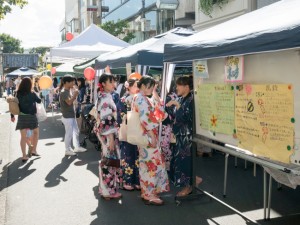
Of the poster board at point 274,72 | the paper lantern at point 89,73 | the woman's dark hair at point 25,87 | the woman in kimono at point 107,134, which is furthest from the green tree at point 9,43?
the poster board at point 274,72

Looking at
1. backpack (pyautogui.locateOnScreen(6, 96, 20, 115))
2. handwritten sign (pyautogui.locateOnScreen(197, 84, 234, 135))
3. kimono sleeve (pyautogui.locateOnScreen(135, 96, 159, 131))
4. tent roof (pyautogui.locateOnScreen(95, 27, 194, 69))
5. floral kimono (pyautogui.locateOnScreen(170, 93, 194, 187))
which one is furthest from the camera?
backpack (pyautogui.locateOnScreen(6, 96, 20, 115))

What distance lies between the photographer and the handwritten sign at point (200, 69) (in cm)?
458

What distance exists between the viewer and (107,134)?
5.18m

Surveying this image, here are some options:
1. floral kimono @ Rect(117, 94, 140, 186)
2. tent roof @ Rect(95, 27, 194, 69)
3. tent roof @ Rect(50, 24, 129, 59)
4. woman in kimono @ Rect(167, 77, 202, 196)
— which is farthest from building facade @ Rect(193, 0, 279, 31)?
floral kimono @ Rect(117, 94, 140, 186)

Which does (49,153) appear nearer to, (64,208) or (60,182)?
(60,182)

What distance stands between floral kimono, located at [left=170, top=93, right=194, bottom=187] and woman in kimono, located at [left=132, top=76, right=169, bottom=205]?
0.22m

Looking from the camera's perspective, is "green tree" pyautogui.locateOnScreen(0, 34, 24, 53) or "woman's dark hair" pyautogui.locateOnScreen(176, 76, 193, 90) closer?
"woman's dark hair" pyautogui.locateOnScreen(176, 76, 193, 90)

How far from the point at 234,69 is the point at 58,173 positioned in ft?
14.2

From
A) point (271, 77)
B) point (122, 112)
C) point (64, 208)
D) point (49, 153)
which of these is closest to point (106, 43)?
point (49, 153)

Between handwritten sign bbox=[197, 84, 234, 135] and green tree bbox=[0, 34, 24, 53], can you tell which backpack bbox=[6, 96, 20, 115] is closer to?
handwritten sign bbox=[197, 84, 234, 135]

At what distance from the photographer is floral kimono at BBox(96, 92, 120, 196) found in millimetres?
5164

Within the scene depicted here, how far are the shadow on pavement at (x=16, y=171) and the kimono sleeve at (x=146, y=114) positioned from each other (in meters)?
2.93

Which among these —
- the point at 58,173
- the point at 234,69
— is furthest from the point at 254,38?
the point at 58,173

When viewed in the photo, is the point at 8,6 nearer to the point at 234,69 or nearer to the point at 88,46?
the point at 88,46
